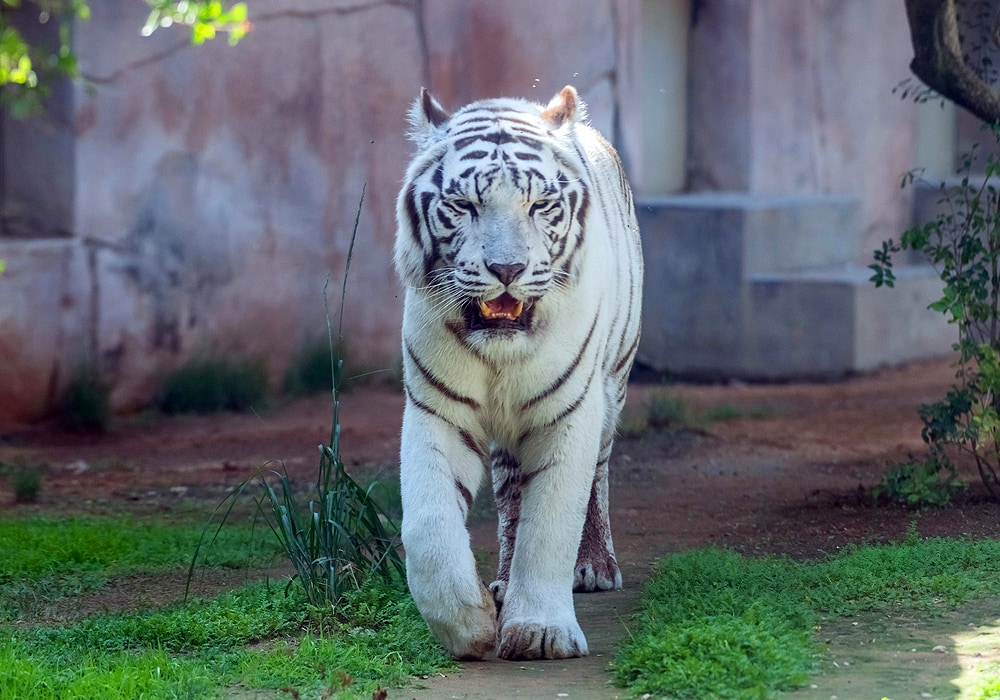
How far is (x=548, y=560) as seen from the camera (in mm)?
3523

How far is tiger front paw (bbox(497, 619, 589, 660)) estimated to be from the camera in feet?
11.4

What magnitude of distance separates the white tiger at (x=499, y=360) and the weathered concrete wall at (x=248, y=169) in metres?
4.32

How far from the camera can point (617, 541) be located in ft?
16.9

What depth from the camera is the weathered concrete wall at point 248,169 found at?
7512 mm

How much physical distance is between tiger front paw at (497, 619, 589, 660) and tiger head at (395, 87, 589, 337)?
0.80 metres

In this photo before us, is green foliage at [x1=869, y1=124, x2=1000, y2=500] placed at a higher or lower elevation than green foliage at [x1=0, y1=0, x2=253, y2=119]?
lower

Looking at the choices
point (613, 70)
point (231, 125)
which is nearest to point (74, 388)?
point (231, 125)

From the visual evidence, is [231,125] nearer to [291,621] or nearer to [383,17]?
[383,17]

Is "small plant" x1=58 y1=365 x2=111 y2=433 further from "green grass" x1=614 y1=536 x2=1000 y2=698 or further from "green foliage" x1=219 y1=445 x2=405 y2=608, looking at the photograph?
"green grass" x1=614 y1=536 x2=1000 y2=698

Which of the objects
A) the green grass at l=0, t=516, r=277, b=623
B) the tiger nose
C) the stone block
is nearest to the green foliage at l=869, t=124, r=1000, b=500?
the tiger nose

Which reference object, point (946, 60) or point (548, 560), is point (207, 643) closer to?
point (548, 560)

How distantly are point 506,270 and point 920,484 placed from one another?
2.44 metres

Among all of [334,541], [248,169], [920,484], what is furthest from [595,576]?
[248,169]

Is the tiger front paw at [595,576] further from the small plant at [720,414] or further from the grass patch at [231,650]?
the small plant at [720,414]
